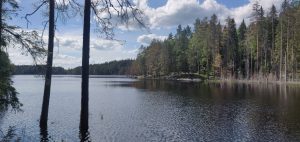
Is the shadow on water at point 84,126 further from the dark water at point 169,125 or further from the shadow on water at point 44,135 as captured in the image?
the shadow on water at point 44,135

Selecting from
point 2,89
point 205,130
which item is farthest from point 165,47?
point 2,89

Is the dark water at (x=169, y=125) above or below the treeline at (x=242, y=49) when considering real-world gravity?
below

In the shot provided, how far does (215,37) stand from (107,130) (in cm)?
8771

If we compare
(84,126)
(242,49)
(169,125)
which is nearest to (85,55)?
(84,126)

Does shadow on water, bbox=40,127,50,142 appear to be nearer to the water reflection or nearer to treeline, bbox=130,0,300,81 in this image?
the water reflection

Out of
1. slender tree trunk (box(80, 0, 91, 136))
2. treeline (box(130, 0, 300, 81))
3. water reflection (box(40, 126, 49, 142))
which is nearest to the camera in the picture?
slender tree trunk (box(80, 0, 91, 136))

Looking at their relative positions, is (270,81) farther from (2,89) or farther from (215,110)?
(2,89)

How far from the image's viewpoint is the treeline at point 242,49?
79.7m

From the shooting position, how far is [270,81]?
77.2 m

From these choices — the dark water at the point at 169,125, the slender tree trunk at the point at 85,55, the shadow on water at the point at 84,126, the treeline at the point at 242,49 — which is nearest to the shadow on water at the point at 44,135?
the dark water at the point at 169,125

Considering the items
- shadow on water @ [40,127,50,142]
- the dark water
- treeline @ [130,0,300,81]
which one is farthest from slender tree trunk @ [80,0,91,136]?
treeline @ [130,0,300,81]

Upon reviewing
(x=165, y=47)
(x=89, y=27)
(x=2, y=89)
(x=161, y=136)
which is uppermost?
(x=165, y=47)

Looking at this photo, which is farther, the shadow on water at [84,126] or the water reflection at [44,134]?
the shadow on water at [84,126]

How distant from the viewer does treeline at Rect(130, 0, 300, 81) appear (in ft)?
261
